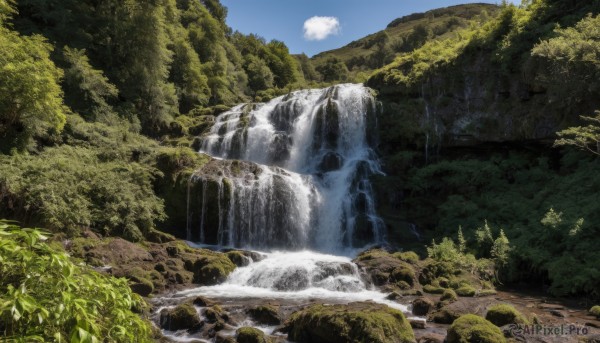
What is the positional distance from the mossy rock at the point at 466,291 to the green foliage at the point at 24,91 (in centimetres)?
1793

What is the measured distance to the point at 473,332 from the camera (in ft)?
30.3

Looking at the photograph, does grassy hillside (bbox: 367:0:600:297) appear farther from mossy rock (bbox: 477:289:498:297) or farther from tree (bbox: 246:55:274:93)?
tree (bbox: 246:55:274:93)

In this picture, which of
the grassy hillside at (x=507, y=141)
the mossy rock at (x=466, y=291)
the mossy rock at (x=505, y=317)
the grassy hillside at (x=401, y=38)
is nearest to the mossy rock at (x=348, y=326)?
the mossy rock at (x=505, y=317)

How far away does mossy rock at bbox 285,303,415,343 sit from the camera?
9102 millimetres

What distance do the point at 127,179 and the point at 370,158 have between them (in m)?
15.5

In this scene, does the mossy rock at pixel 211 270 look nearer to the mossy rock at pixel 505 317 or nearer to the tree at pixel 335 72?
the mossy rock at pixel 505 317

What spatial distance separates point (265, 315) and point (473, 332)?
5.45m

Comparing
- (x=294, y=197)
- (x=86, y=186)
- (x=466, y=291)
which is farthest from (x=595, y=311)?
(x=86, y=186)

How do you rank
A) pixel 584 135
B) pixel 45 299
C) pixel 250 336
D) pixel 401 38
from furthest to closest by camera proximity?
pixel 401 38 → pixel 584 135 → pixel 250 336 → pixel 45 299

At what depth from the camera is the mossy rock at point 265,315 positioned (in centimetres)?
1128

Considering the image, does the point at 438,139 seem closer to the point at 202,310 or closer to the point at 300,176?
the point at 300,176

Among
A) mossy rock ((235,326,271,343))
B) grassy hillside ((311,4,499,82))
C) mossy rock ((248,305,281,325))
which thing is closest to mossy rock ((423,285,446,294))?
mossy rock ((248,305,281,325))

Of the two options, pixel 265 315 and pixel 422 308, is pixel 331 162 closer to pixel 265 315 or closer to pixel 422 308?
pixel 422 308

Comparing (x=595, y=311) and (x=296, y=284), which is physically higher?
(x=595, y=311)
